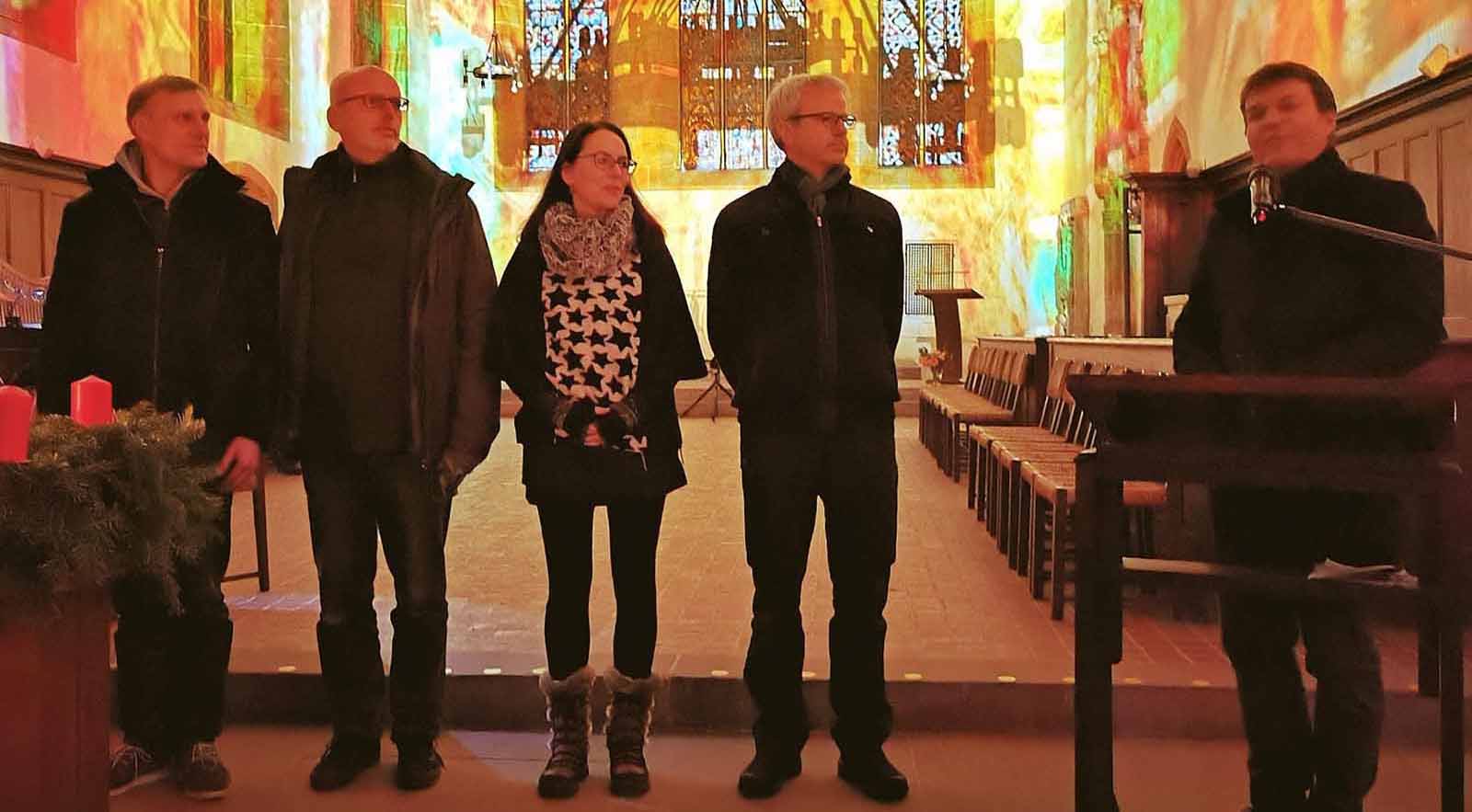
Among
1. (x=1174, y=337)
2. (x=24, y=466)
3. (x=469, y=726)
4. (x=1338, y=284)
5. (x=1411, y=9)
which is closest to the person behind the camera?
(x=24, y=466)

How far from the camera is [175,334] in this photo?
8.45 ft

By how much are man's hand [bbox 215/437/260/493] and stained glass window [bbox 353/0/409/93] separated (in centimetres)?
1445

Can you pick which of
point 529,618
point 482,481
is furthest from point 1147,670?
point 482,481

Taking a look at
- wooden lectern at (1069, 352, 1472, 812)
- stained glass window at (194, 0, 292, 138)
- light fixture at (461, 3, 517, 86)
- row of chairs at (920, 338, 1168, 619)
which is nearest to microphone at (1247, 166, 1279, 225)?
wooden lectern at (1069, 352, 1472, 812)

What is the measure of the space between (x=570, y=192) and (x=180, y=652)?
4.14ft

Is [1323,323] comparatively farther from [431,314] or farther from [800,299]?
[431,314]

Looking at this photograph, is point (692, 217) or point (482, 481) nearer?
point (482, 481)

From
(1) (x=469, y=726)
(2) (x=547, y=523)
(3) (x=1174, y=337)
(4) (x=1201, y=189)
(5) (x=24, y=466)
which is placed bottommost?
(1) (x=469, y=726)

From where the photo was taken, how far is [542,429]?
99.9 inches

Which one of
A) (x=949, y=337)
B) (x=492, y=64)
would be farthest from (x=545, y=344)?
(x=492, y=64)

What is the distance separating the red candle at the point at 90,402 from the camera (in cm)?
198

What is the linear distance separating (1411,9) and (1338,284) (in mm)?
6511

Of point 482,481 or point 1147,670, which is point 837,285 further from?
point 482,481

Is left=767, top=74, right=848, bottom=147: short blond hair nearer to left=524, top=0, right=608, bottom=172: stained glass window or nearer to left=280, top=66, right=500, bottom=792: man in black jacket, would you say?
left=280, top=66, right=500, bottom=792: man in black jacket
